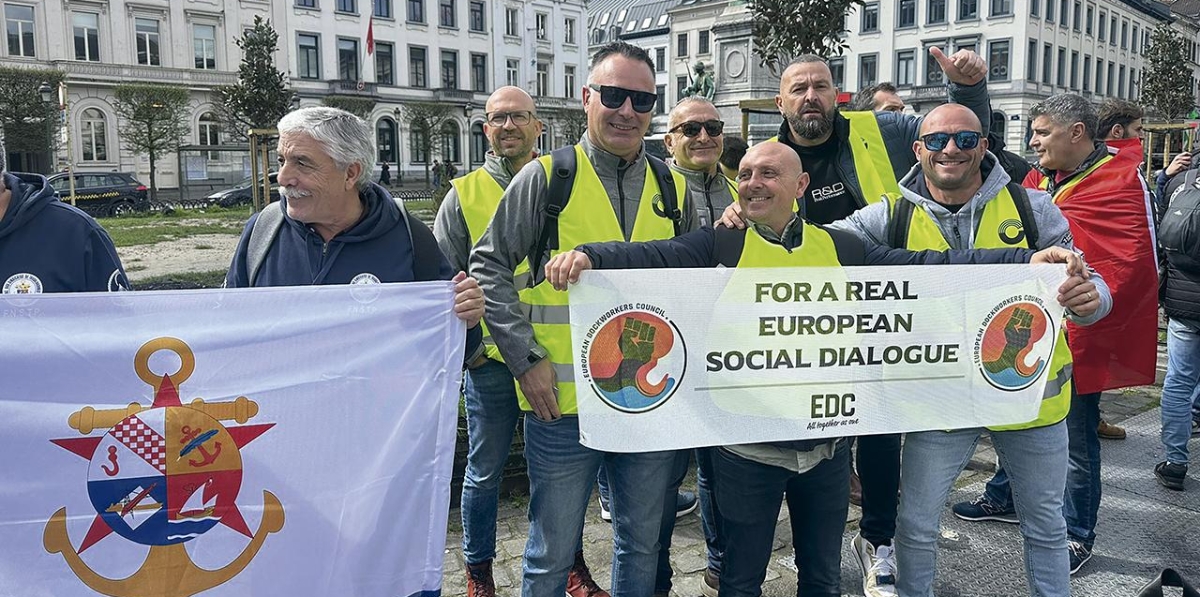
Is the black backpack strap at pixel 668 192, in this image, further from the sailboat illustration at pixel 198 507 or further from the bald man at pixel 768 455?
the sailboat illustration at pixel 198 507

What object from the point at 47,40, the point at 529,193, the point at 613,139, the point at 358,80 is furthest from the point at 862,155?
the point at 358,80

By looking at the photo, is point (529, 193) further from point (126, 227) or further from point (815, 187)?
point (126, 227)

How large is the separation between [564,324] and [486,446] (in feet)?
3.06

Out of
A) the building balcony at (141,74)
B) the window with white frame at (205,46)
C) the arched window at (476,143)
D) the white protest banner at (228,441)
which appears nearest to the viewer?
the white protest banner at (228,441)

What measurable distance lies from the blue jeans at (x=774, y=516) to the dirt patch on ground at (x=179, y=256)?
452 inches

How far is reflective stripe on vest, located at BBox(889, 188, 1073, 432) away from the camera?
321 centimetres

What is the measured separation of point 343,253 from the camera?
9.54ft

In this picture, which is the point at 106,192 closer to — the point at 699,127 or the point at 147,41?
the point at 147,41

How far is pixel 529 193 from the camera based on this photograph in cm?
293

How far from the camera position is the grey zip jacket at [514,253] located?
2893 millimetres

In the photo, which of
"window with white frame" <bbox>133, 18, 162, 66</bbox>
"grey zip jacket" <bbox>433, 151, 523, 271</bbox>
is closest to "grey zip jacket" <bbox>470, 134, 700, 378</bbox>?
"grey zip jacket" <bbox>433, 151, 523, 271</bbox>

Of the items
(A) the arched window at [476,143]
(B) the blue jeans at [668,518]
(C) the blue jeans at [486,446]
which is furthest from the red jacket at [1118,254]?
(A) the arched window at [476,143]

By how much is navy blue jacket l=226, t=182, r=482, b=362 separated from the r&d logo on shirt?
1.95 meters

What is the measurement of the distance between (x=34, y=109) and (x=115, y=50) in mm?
8827
